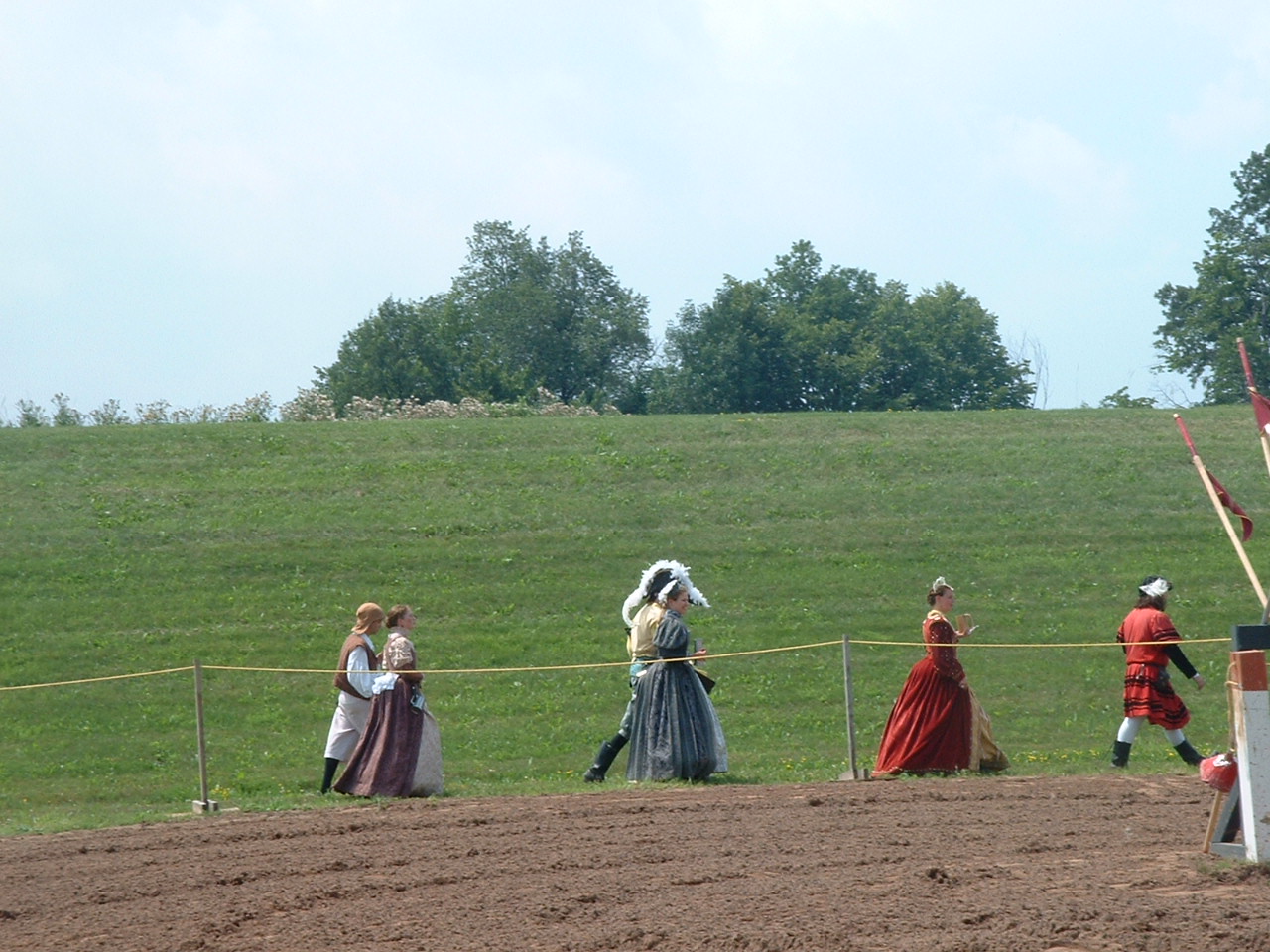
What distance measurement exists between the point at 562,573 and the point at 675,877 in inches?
548

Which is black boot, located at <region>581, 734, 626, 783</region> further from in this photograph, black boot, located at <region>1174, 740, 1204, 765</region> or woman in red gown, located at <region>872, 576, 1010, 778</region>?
black boot, located at <region>1174, 740, 1204, 765</region>

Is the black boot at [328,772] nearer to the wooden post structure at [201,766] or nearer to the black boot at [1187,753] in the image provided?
the wooden post structure at [201,766]

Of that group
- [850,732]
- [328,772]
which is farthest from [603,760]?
[328,772]

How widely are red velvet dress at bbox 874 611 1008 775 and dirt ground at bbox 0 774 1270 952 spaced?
990 millimetres

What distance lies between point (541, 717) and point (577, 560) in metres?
5.58

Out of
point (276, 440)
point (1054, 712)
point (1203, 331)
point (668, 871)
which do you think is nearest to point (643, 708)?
point (668, 871)

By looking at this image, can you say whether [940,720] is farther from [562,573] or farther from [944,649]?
[562,573]

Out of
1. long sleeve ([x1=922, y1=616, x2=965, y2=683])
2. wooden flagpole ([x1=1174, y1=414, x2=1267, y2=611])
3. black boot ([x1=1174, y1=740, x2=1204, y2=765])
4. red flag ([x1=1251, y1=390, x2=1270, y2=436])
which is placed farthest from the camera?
black boot ([x1=1174, y1=740, x2=1204, y2=765])

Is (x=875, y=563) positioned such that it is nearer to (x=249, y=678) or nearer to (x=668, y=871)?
(x=249, y=678)

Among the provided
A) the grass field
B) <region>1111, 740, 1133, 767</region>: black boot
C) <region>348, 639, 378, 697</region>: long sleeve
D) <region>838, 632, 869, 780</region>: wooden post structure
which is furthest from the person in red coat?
<region>348, 639, 378, 697</region>: long sleeve

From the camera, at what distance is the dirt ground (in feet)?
19.8

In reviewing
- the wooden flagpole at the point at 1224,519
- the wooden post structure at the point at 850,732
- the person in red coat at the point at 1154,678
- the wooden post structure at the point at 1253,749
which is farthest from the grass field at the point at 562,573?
the wooden post structure at the point at 1253,749

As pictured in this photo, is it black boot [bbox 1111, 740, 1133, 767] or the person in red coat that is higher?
the person in red coat

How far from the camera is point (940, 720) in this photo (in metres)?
11.4
